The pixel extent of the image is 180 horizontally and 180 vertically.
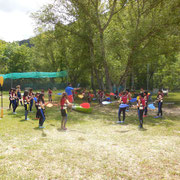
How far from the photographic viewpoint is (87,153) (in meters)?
5.71

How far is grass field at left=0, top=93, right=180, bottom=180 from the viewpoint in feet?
14.7

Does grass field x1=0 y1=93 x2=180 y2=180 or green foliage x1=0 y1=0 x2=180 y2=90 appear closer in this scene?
grass field x1=0 y1=93 x2=180 y2=180

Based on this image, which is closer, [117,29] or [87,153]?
[87,153]

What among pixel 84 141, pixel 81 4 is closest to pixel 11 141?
pixel 84 141

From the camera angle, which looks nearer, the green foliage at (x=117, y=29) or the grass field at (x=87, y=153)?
the grass field at (x=87, y=153)

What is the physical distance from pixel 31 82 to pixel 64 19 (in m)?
17.4

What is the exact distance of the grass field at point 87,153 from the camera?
4.47 m

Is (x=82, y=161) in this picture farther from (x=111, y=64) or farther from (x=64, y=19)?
(x=111, y=64)

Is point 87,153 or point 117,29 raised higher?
point 117,29

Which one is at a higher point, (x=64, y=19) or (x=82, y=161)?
(x=64, y=19)

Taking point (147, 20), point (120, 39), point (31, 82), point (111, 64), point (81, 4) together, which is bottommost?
point (31, 82)

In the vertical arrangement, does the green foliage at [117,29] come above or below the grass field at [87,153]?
above

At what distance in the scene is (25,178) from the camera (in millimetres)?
4160

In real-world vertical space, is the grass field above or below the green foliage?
below
